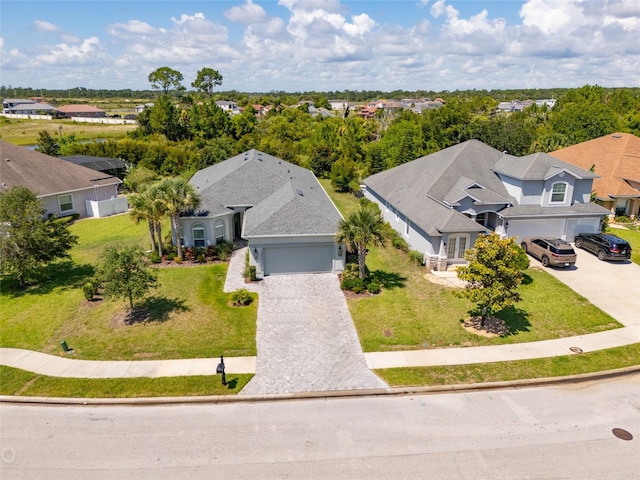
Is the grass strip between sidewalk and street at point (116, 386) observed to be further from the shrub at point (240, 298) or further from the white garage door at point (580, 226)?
the white garage door at point (580, 226)

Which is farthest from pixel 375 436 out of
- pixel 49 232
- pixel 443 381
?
pixel 49 232

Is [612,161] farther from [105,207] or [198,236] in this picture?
[105,207]

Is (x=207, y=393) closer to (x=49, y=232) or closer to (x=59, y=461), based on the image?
(x=59, y=461)

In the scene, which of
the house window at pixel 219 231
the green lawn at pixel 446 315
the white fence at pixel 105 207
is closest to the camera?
the green lawn at pixel 446 315

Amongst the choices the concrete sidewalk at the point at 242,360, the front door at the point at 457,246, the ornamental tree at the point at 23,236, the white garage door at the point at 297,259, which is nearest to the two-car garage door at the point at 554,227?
the front door at the point at 457,246

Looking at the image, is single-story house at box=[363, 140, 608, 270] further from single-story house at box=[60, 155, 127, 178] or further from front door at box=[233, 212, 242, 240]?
single-story house at box=[60, 155, 127, 178]

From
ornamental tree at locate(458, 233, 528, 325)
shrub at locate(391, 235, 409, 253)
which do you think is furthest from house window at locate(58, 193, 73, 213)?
ornamental tree at locate(458, 233, 528, 325)

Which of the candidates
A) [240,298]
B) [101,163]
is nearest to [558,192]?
[240,298]
